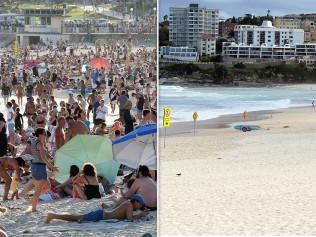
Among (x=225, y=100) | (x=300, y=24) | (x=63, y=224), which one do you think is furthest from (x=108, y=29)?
(x=300, y=24)

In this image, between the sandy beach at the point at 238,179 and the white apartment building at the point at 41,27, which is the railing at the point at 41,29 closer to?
the white apartment building at the point at 41,27

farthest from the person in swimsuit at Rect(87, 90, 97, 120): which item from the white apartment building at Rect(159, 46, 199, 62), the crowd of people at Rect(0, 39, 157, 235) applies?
the white apartment building at Rect(159, 46, 199, 62)

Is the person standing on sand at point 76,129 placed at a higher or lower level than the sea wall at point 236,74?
higher

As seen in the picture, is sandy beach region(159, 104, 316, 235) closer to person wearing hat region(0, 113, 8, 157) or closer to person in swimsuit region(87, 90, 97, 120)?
person in swimsuit region(87, 90, 97, 120)

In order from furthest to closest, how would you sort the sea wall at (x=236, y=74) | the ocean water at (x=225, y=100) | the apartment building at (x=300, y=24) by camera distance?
the apartment building at (x=300, y=24) → the sea wall at (x=236, y=74) → the ocean water at (x=225, y=100)

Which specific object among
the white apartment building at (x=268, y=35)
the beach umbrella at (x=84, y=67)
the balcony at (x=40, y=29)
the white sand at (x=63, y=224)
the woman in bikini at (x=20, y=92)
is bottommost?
the white sand at (x=63, y=224)

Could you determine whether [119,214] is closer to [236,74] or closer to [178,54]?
[178,54]

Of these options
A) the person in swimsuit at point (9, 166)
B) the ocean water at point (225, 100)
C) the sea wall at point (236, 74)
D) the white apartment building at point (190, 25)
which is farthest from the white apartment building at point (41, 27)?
the white apartment building at point (190, 25)
